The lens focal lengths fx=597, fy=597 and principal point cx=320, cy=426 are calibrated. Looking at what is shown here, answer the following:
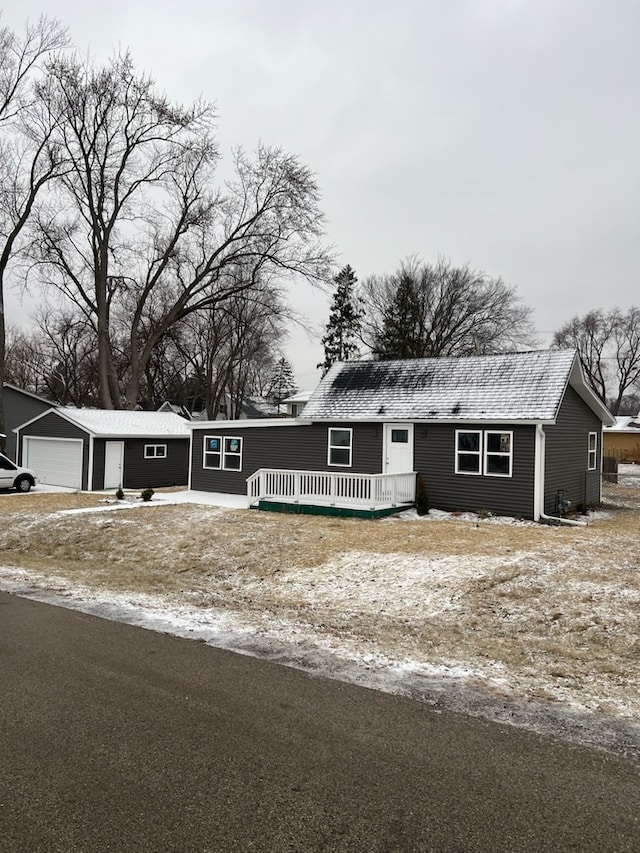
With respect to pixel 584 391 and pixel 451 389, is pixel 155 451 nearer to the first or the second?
pixel 451 389

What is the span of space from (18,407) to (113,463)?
11.3m

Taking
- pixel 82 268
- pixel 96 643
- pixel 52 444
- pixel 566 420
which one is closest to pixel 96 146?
pixel 82 268

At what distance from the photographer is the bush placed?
54.3 ft

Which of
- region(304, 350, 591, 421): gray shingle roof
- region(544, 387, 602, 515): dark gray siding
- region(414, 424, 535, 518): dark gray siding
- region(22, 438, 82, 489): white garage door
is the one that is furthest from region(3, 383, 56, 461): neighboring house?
region(544, 387, 602, 515): dark gray siding

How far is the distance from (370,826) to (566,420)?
1641 centimetres

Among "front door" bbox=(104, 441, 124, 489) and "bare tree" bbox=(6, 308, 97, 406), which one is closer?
"front door" bbox=(104, 441, 124, 489)

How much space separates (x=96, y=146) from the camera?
31.9m

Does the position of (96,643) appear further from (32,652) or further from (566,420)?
Result: (566,420)

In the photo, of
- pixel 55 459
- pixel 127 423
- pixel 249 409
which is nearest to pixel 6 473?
pixel 55 459

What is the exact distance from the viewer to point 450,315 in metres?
40.0

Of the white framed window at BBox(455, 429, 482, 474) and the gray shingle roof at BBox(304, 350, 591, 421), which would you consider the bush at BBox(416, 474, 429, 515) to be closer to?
the white framed window at BBox(455, 429, 482, 474)

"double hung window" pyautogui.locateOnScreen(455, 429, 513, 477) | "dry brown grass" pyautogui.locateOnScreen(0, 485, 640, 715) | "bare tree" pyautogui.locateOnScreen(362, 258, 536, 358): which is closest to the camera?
"dry brown grass" pyautogui.locateOnScreen(0, 485, 640, 715)

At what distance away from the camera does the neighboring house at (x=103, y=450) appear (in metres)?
24.9

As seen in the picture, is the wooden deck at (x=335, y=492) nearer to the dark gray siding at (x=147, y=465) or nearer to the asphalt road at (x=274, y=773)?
the dark gray siding at (x=147, y=465)
